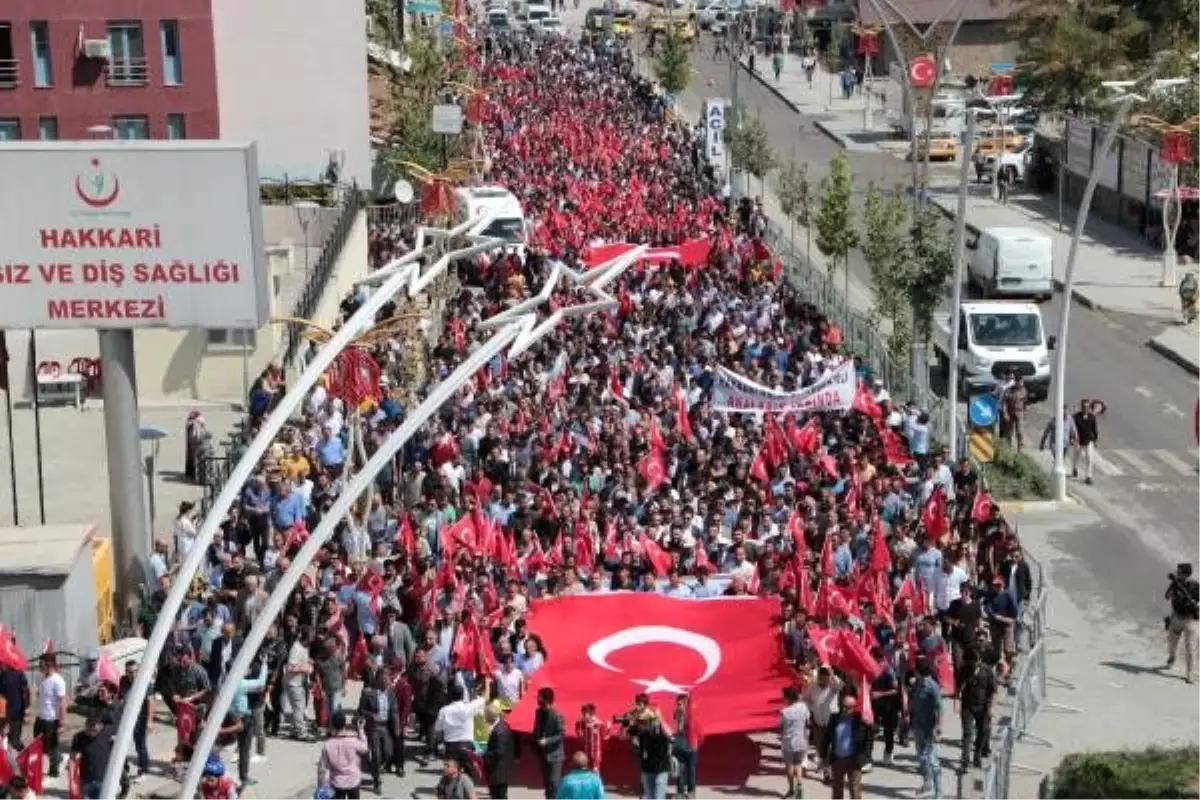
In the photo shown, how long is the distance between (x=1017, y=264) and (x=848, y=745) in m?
30.0

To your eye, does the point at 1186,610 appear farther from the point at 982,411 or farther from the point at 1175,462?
the point at 1175,462

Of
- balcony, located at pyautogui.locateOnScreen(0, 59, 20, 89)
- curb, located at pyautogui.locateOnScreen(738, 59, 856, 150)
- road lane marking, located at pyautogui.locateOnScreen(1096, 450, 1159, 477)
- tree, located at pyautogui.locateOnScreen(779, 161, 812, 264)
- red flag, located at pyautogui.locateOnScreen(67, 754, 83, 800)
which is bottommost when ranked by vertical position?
curb, located at pyautogui.locateOnScreen(738, 59, 856, 150)

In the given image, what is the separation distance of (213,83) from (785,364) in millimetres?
20636

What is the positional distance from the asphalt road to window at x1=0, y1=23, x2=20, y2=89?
62.9 ft

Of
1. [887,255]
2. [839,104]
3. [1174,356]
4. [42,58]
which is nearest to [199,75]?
[42,58]

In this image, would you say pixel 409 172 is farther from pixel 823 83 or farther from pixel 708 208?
pixel 823 83

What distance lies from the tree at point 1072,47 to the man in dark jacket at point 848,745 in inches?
1952

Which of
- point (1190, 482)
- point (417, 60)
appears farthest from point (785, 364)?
point (417, 60)

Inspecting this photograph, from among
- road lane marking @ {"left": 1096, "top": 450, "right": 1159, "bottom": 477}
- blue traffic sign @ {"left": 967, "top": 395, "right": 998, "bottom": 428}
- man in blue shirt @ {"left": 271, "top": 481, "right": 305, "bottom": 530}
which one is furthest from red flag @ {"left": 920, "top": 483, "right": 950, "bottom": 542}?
road lane marking @ {"left": 1096, "top": 450, "right": 1159, "bottom": 477}

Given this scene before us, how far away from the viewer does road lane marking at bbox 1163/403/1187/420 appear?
4069 centimetres

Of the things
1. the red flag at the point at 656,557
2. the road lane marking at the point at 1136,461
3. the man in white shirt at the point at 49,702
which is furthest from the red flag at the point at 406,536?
the road lane marking at the point at 1136,461

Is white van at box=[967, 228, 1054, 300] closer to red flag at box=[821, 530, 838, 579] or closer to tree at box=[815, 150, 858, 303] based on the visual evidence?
tree at box=[815, 150, 858, 303]

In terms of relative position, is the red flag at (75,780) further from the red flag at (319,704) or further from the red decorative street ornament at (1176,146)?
the red decorative street ornament at (1176,146)

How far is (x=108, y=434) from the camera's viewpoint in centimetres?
2702
